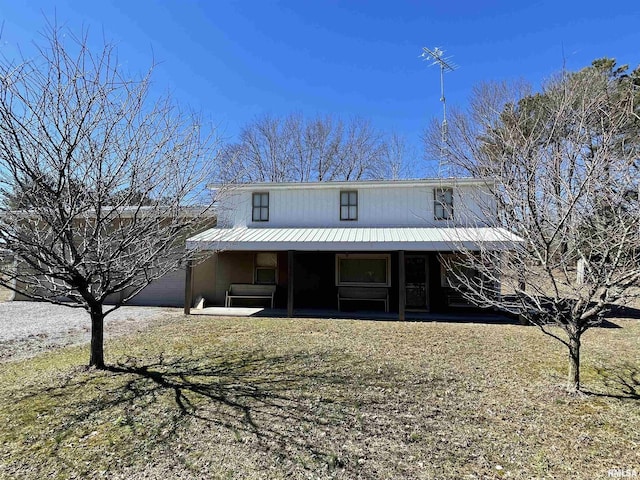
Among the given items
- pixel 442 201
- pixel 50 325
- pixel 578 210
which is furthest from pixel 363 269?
pixel 50 325

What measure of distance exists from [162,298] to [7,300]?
6692 millimetres

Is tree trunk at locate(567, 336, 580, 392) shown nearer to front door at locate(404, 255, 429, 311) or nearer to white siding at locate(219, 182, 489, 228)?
white siding at locate(219, 182, 489, 228)

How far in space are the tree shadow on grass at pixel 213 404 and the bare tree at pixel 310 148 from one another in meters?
22.5

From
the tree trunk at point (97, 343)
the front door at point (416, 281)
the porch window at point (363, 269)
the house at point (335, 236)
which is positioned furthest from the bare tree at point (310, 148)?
the tree trunk at point (97, 343)

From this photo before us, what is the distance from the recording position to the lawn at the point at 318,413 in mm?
3033

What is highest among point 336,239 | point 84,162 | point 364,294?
point 84,162

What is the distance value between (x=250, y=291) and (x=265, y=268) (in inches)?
42.8

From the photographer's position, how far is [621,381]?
A: 522 centimetres

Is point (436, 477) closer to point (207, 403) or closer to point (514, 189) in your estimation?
point (207, 403)

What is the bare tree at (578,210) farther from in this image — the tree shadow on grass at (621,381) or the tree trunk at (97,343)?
the tree trunk at (97,343)

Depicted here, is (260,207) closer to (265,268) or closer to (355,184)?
(265,268)

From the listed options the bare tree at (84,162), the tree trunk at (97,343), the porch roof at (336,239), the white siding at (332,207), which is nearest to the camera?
the bare tree at (84,162)

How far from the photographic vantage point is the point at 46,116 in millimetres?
4281

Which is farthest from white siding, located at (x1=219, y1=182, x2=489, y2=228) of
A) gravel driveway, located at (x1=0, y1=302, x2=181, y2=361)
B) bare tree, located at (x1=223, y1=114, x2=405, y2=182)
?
bare tree, located at (x1=223, y1=114, x2=405, y2=182)
